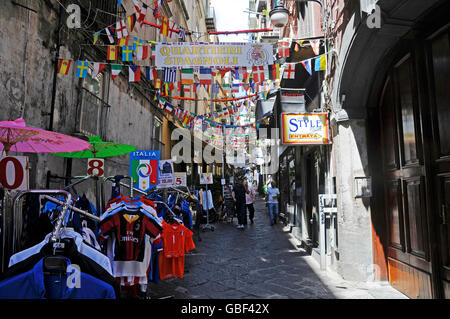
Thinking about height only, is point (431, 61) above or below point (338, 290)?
above

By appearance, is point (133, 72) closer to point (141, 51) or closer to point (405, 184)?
point (141, 51)

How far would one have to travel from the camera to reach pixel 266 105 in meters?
10.3

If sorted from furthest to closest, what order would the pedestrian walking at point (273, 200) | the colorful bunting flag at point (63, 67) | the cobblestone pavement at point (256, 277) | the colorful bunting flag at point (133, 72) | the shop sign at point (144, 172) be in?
the pedestrian walking at point (273, 200), the shop sign at point (144, 172), the colorful bunting flag at point (133, 72), the colorful bunting flag at point (63, 67), the cobblestone pavement at point (256, 277)

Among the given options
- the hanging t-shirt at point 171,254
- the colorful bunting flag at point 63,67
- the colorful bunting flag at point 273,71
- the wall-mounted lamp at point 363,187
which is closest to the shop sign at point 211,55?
the colorful bunting flag at point 273,71

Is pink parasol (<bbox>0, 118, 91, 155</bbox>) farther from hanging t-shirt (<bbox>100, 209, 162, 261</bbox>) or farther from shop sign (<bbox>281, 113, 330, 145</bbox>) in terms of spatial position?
shop sign (<bbox>281, 113, 330, 145</bbox>)

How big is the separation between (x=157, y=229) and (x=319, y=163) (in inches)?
193

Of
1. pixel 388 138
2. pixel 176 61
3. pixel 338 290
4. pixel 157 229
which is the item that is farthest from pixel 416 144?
→ pixel 176 61

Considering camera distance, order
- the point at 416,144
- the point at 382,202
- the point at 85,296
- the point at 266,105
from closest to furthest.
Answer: the point at 85,296, the point at 416,144, the point at 382,202, the point at 266,105

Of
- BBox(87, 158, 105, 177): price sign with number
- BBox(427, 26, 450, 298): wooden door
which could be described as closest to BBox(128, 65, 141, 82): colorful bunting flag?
BBox(87, 158, 105, 177): price sign with number

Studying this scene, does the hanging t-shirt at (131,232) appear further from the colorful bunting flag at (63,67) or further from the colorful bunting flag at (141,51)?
the colorful bunting flag at (141,51)

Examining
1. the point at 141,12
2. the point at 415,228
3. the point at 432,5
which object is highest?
the point at 141,12

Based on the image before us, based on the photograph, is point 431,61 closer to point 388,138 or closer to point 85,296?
point 388,138

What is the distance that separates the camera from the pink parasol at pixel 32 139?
10.5ft

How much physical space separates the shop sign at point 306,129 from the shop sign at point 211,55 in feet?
4.26
